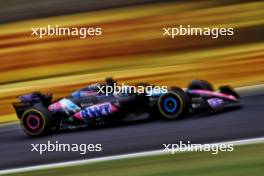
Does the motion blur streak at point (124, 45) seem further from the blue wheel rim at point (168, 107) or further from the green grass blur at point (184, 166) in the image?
the green grass blur at point (184, 166)

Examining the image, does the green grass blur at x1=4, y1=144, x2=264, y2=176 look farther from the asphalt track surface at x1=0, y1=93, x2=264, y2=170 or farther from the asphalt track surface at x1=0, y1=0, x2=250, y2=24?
the asphalt track surface at x1=0, y1=0, x2=250, y2=24

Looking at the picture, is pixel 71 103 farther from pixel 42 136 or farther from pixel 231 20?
pixel 231 20

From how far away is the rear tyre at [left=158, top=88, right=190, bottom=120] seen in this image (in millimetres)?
9742

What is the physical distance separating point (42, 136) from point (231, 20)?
6.56 meters

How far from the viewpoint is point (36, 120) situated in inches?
418

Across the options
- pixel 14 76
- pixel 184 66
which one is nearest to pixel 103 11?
pixel 14 76

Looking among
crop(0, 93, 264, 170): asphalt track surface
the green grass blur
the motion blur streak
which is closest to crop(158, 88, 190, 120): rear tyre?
crop(0, 93, 264, 170): asphalt track surface

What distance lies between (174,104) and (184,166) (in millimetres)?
2561

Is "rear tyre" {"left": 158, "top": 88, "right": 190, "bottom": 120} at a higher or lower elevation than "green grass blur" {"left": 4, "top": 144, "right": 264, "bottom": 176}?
higher

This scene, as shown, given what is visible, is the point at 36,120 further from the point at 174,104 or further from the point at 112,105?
the point at 174,104

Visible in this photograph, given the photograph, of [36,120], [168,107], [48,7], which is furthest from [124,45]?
[168,107]

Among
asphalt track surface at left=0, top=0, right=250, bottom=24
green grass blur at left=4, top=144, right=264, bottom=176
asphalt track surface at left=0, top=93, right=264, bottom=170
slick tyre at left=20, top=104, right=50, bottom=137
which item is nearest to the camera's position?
green grass blur at left=4, top=144, right=264, bottom=176

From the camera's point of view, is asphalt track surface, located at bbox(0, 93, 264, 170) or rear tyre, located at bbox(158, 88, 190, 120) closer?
asphalt track surface, located at bbox(0, 93, 264, 170)

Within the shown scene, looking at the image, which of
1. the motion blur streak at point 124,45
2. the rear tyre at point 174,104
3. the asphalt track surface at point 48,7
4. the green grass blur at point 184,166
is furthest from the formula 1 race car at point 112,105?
the asphalt track surface at point 48,7
